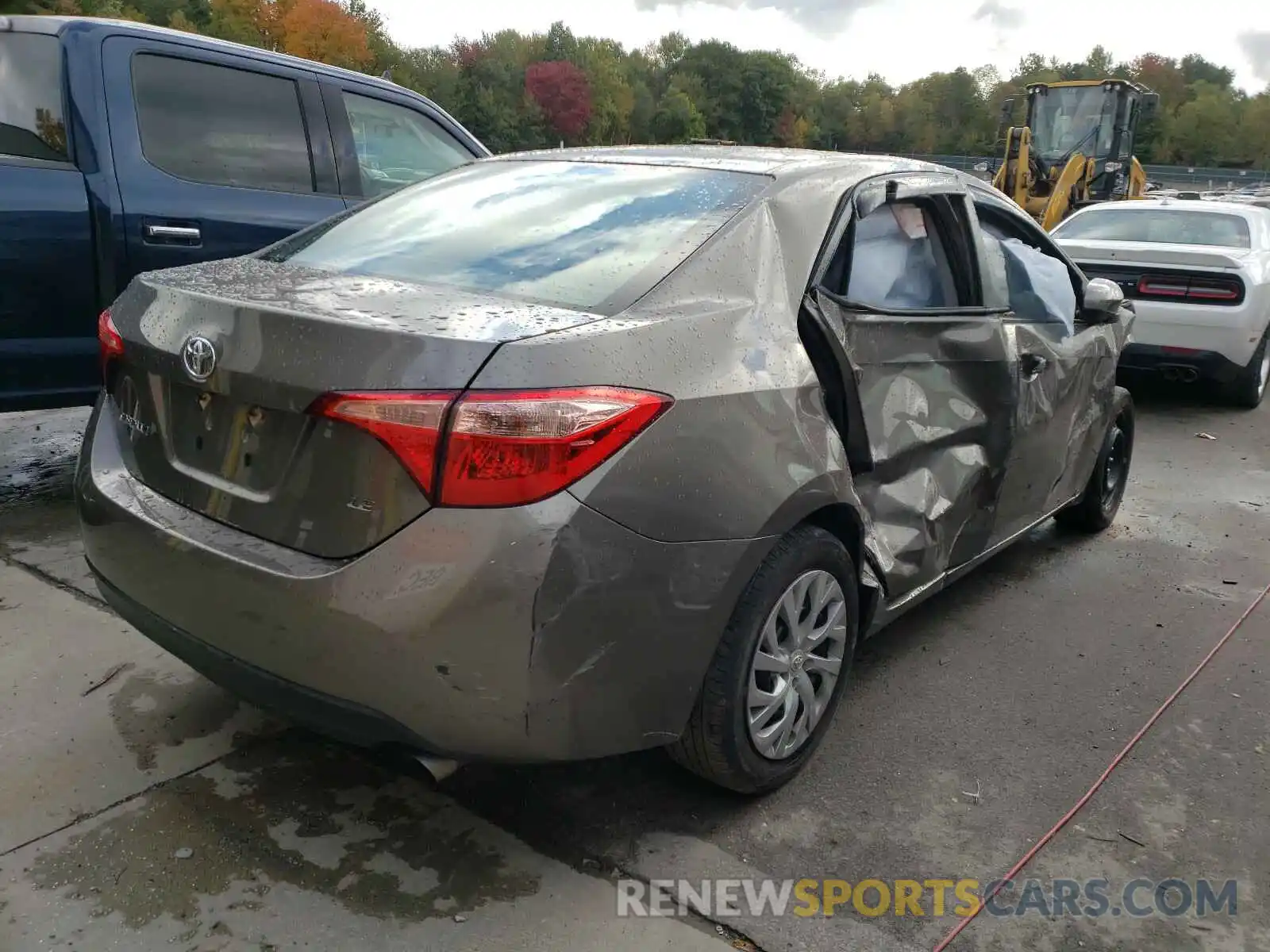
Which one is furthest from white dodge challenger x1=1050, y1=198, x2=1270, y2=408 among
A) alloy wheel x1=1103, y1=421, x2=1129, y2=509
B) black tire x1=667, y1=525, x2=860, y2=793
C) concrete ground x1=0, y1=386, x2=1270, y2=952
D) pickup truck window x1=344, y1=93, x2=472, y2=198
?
black tire x1=667, y1=525, x2=860, y2=793

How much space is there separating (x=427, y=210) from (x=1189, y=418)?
21.9ft

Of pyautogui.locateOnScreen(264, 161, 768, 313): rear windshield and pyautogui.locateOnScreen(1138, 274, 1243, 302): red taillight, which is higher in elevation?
pyautogui.locateOnScreen(264, 161, 768, 313): rear windshield

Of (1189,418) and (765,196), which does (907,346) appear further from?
(1189,418)

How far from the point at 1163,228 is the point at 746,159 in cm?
665

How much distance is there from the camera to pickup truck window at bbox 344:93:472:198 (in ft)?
17.0

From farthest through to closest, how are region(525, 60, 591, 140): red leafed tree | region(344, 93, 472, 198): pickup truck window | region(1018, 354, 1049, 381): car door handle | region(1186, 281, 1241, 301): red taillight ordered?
region(525, 60, 591, 140): red leafed tree
region(1186, 281, 1241, 301): red taillight
region(344, 93, 472, 198): pickup truck window
region(1018, 354, 1049, 381): car door handle

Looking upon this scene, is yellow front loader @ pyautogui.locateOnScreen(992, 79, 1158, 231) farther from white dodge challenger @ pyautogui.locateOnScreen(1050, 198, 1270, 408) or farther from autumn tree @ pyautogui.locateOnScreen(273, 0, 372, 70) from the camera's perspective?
Result: autumn tree @ pyautogui.locateOnScreen(273, 0, 372, 70)

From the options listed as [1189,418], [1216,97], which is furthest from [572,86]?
[1189,418]

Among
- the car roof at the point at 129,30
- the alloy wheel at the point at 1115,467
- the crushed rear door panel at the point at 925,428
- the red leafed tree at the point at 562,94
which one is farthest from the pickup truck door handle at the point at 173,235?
the red leafed tree at the point at 562,94

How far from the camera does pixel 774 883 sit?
2455 millimetres

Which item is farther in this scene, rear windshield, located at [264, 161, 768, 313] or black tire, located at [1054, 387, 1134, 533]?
black tire, located at [1054, 387, 1134, 533]

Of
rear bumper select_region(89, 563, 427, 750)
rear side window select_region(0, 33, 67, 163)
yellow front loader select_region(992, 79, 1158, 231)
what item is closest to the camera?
rear bumper select_region(89, 563, 427, 750)

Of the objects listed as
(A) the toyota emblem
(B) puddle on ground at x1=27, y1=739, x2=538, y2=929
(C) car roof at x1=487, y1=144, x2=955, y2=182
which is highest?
(C) car roof at x1=487, y1=144, x2=955, y2=182

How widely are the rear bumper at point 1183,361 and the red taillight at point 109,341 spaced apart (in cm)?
671
